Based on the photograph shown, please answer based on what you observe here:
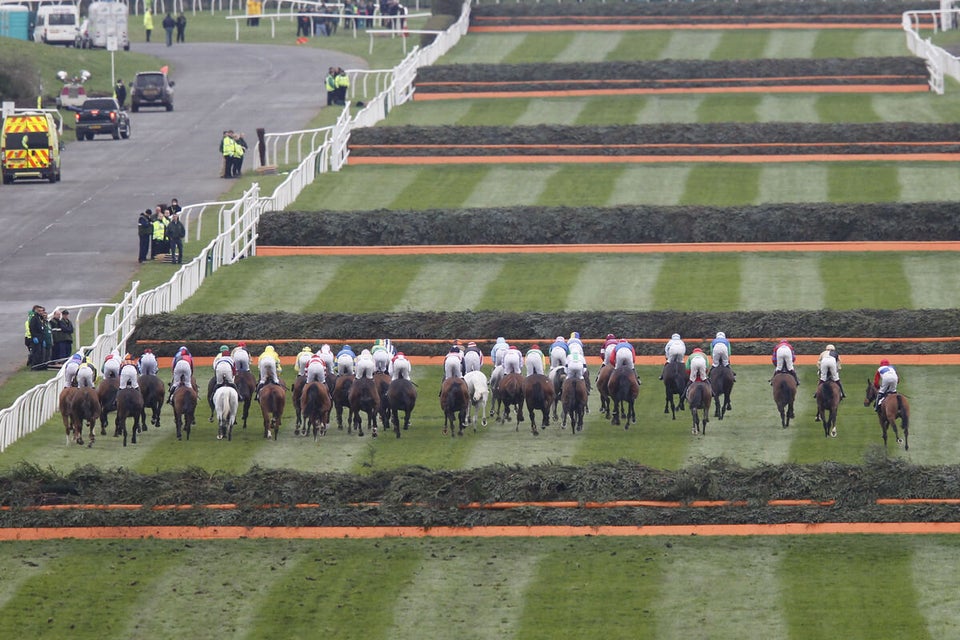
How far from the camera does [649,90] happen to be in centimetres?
6291

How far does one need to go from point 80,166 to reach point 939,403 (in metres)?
34.0

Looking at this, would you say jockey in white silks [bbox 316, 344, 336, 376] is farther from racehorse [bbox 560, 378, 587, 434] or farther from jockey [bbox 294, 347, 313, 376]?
racehorse [bbox 560, 378, 587, 434]

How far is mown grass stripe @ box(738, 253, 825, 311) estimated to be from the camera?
133 feet

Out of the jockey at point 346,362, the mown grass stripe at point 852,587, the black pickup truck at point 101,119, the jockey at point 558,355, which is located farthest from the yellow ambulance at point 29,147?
the mown grass stripe at point 852,587

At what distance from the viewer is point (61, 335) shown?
1515 inches

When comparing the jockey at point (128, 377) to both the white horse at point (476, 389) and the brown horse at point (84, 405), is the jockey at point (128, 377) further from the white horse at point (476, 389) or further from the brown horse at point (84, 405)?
the white horse at point (476, 389)

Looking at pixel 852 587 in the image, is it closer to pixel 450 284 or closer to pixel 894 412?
→ pixel 894 412

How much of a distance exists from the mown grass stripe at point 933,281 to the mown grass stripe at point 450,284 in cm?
837

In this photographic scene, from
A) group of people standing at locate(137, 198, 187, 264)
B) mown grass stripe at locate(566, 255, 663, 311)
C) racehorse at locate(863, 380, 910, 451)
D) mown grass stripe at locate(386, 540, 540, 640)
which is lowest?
mown grass stripe at locate(386, 540, 540, 640)

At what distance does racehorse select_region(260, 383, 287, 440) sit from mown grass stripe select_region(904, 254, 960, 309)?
1416cm

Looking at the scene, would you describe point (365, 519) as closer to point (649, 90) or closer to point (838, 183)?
point (838, 183)

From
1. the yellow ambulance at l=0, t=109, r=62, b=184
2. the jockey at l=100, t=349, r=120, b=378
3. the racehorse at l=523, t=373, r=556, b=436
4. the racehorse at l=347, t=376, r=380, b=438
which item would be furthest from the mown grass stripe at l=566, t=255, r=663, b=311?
the yellow ambulance at l=0, t=109, r=62, b=184

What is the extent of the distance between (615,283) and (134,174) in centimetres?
2033

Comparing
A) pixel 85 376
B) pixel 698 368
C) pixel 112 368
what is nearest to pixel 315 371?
pixel 112 368
